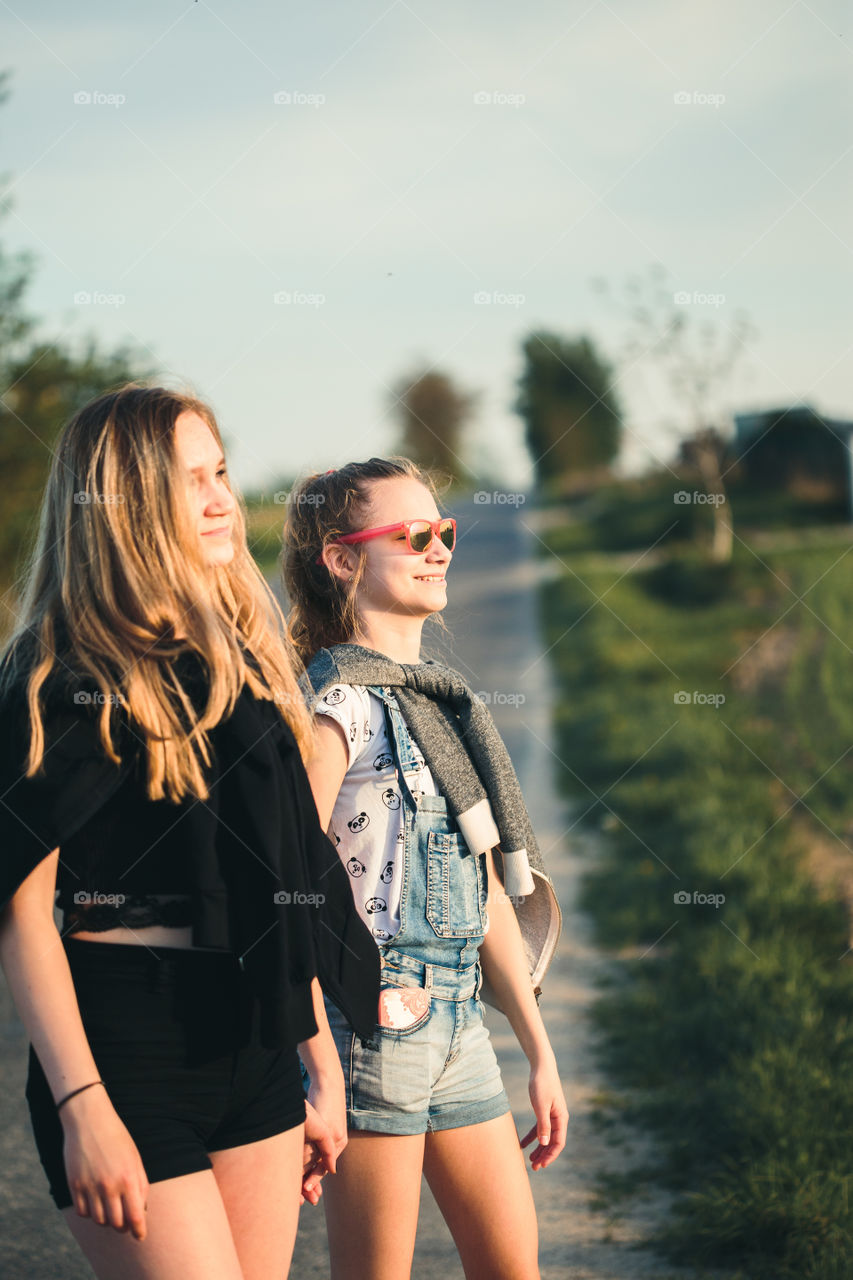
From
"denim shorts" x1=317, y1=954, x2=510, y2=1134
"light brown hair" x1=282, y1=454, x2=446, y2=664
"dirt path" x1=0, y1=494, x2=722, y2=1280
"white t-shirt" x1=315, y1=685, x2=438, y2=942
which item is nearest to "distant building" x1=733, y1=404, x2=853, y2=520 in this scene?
"dirt path" x1=0, y1=494, x2=722, y2=1280

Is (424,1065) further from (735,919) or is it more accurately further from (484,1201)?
(735,919)

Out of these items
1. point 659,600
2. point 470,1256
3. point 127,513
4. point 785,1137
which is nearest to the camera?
point 127,513

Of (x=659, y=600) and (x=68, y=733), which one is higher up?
(x=659, y=600)

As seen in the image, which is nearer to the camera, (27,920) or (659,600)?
(27,920)

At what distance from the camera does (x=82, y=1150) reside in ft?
5.16

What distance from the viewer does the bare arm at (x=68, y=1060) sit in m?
1.56

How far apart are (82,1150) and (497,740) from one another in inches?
43.9

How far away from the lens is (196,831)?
1738mm

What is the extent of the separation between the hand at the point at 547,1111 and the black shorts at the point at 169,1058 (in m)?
0.64

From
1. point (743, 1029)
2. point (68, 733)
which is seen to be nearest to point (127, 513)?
point (68, 733)

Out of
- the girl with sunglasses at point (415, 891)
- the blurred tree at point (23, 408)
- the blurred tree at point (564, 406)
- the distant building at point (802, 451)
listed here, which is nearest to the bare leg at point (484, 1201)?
the girl with sunglasses at point (415, 891)

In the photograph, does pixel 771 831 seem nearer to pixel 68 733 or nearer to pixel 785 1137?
pixel 785 1137

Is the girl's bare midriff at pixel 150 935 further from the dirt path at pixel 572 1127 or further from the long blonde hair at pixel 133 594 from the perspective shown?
the dirt path at pixel 572 1127

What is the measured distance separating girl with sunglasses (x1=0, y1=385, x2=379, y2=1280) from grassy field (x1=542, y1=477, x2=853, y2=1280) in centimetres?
177
